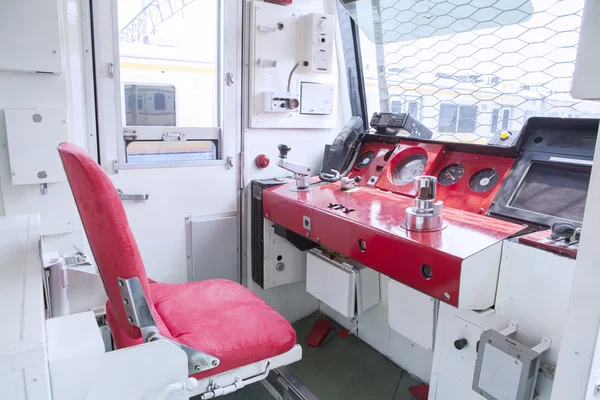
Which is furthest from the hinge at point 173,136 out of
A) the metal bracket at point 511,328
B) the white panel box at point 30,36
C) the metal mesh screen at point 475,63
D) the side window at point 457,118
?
the metal bracket at point 511,328

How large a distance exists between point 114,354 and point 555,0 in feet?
6.06

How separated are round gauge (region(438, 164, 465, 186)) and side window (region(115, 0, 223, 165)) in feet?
3.62

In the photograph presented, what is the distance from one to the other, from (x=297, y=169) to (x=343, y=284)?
0.58m

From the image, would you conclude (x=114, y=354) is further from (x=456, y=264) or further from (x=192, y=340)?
(x=456, y=264)

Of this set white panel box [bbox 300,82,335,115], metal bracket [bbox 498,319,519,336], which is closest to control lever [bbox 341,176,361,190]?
white panel box [bbox 300,82,335,115]

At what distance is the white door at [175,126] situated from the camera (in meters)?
1.88

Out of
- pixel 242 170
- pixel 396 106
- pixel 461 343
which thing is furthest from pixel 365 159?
pixel 461 343

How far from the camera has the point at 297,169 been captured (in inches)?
77.0

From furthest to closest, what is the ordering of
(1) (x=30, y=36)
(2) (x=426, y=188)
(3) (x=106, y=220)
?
(1) (x=30, y=36) < (2) (x=426, y=188) < (3) (x=106, y=220)

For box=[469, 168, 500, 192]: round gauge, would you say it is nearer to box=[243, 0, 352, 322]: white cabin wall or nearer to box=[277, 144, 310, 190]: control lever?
box=[277, 144, 310, 190]: control lever

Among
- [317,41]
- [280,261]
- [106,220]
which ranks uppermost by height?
[317,41]

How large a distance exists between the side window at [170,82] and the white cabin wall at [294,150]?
0.19 m

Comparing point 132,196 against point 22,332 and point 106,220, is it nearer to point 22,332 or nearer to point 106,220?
point 106,220

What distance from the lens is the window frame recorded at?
5.92ft
